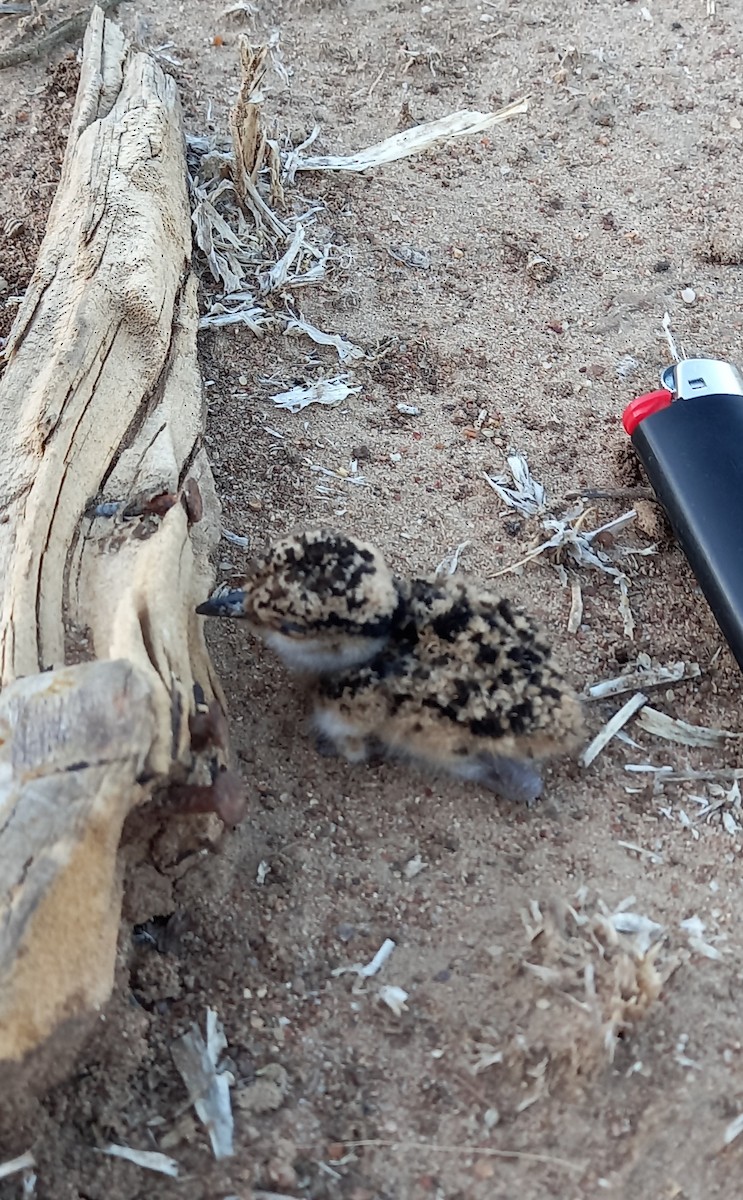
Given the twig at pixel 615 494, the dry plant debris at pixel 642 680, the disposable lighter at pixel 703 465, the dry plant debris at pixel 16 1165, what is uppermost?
the dry plant debris at pixel 16 1165

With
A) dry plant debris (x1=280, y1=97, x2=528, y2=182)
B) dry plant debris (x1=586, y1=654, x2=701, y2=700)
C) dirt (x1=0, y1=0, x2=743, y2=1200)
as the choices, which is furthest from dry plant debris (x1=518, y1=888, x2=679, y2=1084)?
dry plant debris (x1=280, y1=97, x2=528, y2=182)

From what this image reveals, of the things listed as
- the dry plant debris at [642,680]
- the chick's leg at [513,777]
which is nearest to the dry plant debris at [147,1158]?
the chick's leg at [513,777]

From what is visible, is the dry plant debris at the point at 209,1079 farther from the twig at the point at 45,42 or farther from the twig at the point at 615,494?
the twig at the point at 45,42

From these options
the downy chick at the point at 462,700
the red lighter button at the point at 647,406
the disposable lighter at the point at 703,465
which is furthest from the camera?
the red lighter button at the point at 647,406

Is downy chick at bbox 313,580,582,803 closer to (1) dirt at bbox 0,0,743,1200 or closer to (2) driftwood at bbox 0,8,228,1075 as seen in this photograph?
(1) dirt at bbox 0,0,743,1200

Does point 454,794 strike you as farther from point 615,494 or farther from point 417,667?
point 615,494

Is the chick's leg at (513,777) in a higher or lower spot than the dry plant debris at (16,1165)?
lower
